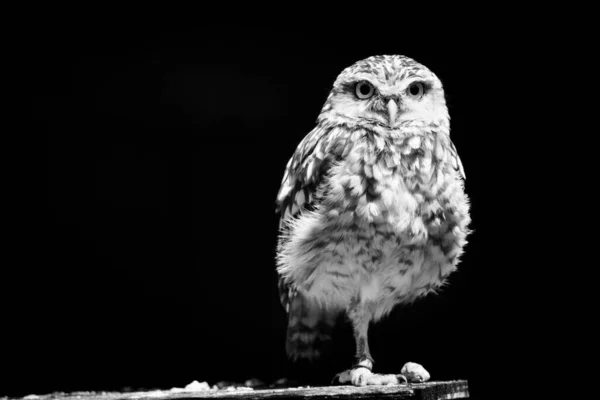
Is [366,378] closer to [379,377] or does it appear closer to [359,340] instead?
[379,377]

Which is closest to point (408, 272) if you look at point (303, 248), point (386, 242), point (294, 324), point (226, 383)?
point (386, 242)

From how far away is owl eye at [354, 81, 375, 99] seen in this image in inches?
87.7

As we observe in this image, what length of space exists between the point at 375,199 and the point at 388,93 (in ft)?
0.85

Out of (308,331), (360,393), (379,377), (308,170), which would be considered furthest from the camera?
(308,331)

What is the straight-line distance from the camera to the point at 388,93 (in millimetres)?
2191

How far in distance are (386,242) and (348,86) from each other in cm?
40

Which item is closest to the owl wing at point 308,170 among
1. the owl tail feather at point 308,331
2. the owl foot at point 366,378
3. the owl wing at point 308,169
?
the owl wing at point 308,169

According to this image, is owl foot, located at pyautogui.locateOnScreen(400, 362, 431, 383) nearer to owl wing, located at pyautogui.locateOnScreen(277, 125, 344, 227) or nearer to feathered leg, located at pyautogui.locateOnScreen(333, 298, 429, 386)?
feathered leg, located at pyautogui.locateOnScreen(333, 298, 429, 386)

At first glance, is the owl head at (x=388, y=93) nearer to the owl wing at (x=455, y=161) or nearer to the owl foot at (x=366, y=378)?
the owl wing at (x=455, y=161)

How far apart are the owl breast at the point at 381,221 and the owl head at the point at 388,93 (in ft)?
0.17

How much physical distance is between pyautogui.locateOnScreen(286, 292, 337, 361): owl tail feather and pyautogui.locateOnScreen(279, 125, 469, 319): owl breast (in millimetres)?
214

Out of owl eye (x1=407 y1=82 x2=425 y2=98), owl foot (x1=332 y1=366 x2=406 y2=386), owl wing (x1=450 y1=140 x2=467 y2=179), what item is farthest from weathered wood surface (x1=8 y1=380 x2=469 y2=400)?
owl eye (x1=407 y1=82 x2=425 y2=98)

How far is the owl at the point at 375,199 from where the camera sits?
2.19 m

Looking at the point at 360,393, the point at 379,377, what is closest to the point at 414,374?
the point at 379,377
